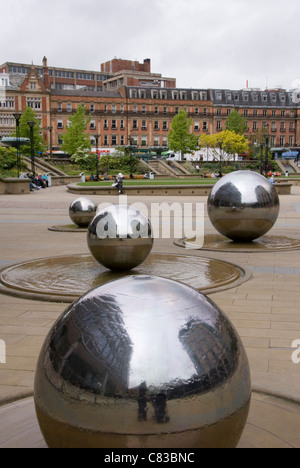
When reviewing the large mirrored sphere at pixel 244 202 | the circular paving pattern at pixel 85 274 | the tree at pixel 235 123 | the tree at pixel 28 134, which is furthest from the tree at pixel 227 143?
the circular paving pattern at pixel 85 274

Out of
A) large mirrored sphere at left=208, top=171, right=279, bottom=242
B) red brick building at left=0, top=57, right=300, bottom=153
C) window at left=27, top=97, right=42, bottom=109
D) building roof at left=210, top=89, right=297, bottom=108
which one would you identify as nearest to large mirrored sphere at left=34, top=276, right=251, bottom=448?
large mirrored sphere at left=208, top=171, right=279, bottom=242

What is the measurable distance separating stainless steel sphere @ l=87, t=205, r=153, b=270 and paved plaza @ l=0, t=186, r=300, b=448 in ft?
6.42

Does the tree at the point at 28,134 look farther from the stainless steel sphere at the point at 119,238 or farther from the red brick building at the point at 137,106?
the stainless steel sphere at the point at 119,238

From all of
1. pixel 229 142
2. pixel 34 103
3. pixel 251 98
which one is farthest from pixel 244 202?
pixel 251 98

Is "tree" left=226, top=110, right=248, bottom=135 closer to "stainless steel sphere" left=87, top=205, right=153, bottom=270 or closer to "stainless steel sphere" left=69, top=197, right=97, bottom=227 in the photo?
"stainless steel sphere" left=69, top=197, right=97, bottom=227

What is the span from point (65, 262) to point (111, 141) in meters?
93.8

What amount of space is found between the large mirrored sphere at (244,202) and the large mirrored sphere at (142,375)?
955 cm

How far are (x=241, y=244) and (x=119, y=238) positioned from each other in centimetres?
502

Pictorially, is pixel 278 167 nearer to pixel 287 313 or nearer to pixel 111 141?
pixel 111 141

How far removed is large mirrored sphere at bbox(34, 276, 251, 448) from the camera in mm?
2910

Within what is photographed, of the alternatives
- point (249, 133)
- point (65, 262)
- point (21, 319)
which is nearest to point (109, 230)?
point (65, 262)

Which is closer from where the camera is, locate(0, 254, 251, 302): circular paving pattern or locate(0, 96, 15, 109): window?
locate(0, 254, 251, 302): circular paving pattern

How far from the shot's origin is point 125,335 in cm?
307

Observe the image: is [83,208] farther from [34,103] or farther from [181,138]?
[34,103]
